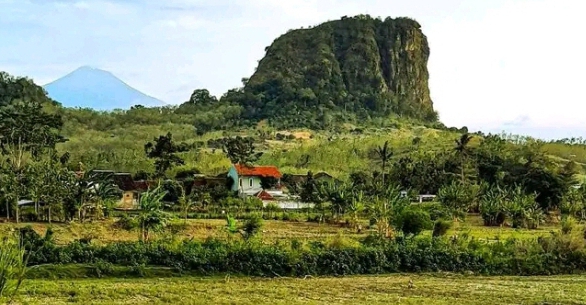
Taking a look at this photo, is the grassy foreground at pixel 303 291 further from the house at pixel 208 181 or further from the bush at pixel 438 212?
the house at pixel 208 181

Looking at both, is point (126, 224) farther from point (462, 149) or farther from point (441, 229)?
point (462, 149)

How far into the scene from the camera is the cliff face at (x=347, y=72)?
15100 centimetres

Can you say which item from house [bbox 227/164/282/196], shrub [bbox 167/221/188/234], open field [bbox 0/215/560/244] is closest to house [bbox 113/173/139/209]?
house [bbox 227/164/282/196]

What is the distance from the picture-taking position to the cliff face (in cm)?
15100

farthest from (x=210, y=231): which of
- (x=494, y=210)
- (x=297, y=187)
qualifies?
(x=297, y=187)

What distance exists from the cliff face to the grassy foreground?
113m

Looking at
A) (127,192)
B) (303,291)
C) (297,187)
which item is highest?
(297,187)

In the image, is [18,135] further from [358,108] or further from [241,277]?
[358,108]

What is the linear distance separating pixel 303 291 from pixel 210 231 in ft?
76.7

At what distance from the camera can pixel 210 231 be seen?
47.4m

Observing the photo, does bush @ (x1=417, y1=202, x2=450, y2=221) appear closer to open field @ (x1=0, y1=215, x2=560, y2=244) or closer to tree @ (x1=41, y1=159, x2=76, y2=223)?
open field @ (x1=0, y1=215, x2=560, y2=244)

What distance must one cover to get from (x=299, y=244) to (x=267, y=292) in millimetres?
8352

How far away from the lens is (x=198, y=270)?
29297mm

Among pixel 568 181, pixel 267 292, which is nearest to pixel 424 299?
pixel 267 292
